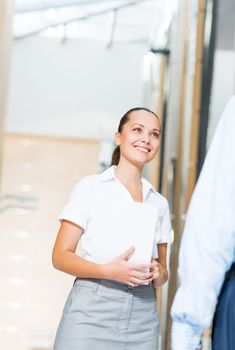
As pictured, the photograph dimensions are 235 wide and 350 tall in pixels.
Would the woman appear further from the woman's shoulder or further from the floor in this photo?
the floor

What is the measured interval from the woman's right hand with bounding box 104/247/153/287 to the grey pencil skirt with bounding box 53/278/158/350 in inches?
3.3

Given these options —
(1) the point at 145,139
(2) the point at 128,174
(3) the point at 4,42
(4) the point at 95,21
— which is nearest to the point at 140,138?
(1) the point at 145,139

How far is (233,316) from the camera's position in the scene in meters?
1.05

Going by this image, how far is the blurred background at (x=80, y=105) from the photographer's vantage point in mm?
3170

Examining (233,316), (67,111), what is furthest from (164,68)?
(67,111)

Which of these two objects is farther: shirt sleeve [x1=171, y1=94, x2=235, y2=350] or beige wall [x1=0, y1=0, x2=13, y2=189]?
beige wall [x1=0, y1=0, x2=13, y2=189]

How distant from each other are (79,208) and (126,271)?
0.24 meters

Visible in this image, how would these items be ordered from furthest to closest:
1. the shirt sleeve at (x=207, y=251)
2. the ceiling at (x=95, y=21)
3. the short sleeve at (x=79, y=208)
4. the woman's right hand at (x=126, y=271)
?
the ceiling at (x=95, y=21) < the short sleeve at (x=79, y=208) < the woman's right hand at (x=126, y=271) < the shirt sleeve at (x=207, y=251)

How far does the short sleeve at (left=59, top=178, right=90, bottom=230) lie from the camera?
160 cm

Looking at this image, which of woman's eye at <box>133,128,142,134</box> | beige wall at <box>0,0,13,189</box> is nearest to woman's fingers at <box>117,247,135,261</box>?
woman's eye at <box>133,128,142,134</box>

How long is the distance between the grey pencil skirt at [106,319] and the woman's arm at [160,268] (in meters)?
0.06

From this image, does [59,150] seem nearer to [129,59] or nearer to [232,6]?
[129,59]

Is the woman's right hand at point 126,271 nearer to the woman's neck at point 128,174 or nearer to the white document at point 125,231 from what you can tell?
the white document at point 125,231

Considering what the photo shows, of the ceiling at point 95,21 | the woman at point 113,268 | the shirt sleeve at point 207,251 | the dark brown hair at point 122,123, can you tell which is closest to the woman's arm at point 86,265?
the woman at point 113,268
